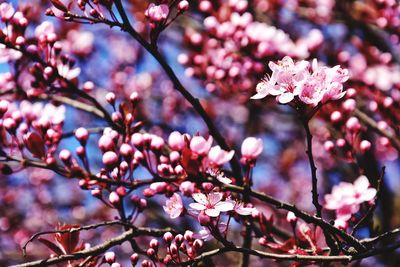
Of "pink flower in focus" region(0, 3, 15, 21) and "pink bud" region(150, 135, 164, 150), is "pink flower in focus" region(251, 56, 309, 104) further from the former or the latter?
"pink flower in focus" region(0, 3, 15, 21)

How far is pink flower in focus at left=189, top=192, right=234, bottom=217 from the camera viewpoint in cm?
177

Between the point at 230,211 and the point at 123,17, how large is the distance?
0.87m

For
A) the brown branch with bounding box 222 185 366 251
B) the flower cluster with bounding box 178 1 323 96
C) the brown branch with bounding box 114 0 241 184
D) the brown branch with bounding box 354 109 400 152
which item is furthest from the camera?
the flower cluster with bounding box 178 1 323 96

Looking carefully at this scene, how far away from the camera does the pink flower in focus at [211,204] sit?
1.77 m

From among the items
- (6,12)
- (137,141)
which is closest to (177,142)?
(137,141)

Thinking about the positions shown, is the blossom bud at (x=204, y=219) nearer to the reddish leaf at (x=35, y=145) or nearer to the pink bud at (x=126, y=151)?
the pink bud at (x=126, y=151)

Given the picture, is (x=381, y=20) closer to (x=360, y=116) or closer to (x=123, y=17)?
(x=360, y=116)

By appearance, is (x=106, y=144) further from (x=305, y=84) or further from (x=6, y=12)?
(x=6, y=12)

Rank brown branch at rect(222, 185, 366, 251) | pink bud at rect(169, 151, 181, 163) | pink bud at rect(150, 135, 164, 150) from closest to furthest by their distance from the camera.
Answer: brown branch at rect(222, 185, 366, 251) < pink bud at rect(169, 151, 181, 163) < pink bud at rect(150, 135, 164, 150)

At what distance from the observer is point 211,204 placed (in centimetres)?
180

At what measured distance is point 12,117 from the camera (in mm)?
2195

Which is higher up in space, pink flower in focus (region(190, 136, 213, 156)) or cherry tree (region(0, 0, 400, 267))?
pink flower in focus (region(190, 136, 213, 156))

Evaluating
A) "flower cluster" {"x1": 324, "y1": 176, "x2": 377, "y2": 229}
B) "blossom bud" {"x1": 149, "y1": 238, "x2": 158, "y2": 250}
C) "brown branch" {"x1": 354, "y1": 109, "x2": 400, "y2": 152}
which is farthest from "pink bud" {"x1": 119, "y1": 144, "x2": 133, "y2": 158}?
"brown branch" {"x1": 354, "y1": 109, "x2": 400, "y2": 152}

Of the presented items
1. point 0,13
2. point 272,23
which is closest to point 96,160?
point 272,23
